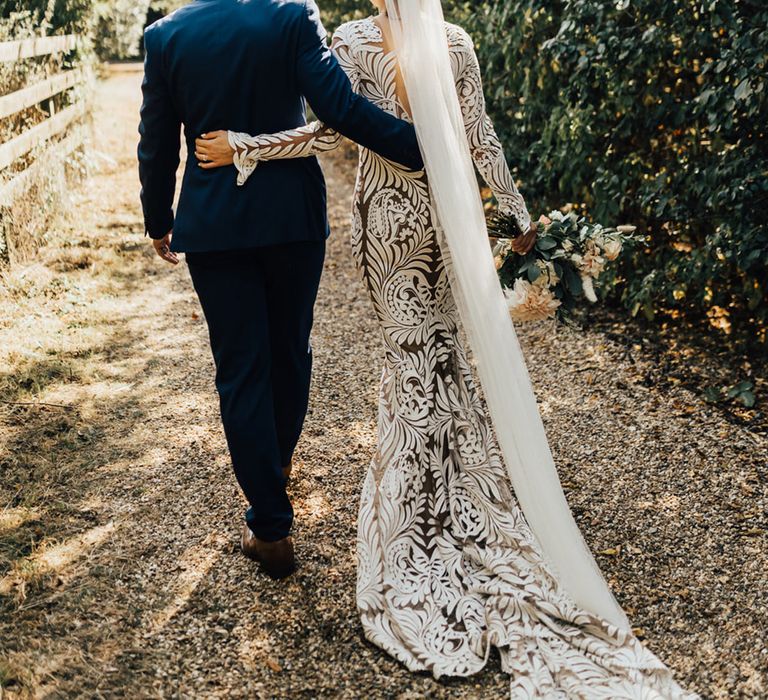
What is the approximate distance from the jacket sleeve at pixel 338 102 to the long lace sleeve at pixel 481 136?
0.82 ft

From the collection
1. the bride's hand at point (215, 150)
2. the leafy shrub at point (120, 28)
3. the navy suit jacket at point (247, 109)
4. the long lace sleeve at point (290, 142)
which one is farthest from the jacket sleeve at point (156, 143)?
the leafy shrub at point (120, 28)

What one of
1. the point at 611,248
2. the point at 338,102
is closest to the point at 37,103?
the point at 338,102

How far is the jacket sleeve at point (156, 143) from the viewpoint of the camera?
105 inches

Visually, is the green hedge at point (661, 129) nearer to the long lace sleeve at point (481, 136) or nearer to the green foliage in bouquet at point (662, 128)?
the green foliage in bouquet at point (662, 128)

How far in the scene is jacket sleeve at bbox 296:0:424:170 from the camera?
2615 millimetres

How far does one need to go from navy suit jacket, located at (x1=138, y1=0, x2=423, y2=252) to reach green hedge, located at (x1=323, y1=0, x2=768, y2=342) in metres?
2.12

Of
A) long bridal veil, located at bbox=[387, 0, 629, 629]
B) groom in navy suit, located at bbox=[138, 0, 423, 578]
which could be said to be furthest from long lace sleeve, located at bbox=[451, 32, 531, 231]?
groom in navy suit, located at bbox=[138, 0, 423, 578]

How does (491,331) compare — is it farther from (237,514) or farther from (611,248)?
(237,514)

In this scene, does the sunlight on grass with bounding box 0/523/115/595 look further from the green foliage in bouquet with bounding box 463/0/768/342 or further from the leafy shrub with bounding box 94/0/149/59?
the leafy shrub with bounding box 94/0/149/59

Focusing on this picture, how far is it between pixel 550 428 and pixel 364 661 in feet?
5.97

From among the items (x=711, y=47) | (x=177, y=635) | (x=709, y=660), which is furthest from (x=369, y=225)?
(x=711, y=47)

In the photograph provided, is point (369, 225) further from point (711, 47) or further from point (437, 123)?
point (711, 47)

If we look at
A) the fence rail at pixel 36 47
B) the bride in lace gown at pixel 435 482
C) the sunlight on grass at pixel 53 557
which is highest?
the fence rail at pixel 36 47

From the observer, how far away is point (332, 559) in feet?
10.5
